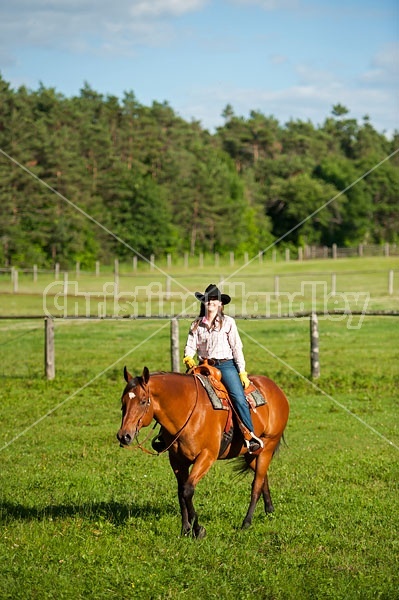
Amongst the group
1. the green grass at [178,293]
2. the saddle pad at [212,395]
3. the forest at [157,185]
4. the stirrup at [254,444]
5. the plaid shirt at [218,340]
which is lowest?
the green grass at [178,293]

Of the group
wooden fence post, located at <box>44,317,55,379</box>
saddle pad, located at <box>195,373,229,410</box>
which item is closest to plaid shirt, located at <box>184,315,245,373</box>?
saddle pad, located at <box>195,373,229,410</box>

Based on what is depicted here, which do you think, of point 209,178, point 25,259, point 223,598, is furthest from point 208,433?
point 209,178

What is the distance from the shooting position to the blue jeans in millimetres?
8633

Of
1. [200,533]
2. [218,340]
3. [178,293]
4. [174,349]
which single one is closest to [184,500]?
[200,533]

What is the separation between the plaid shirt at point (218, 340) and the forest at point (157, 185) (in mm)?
39182

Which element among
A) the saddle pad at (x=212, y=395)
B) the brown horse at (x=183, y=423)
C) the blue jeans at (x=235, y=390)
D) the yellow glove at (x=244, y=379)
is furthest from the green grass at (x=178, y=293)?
the brown horse at (x=183, y=423)

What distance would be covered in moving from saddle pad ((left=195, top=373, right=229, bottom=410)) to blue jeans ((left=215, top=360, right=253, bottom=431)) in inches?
6.0

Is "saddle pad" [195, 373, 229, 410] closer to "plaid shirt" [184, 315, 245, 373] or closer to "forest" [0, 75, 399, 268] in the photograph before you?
"plaid shirt" [184, 315, 245, 373]

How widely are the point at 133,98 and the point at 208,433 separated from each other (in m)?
94.0

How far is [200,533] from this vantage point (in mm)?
7914

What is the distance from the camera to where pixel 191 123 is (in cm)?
12675

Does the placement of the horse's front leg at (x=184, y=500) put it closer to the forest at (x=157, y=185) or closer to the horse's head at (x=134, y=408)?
the horse's head at (x=134, y=408)

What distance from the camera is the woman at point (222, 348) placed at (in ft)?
28.3

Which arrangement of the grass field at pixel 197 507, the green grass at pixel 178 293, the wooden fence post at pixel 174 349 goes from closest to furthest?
the grass field at pixel 197 507, the wooden fence post at pixel 174 349, the green grass at pixel 178 293
